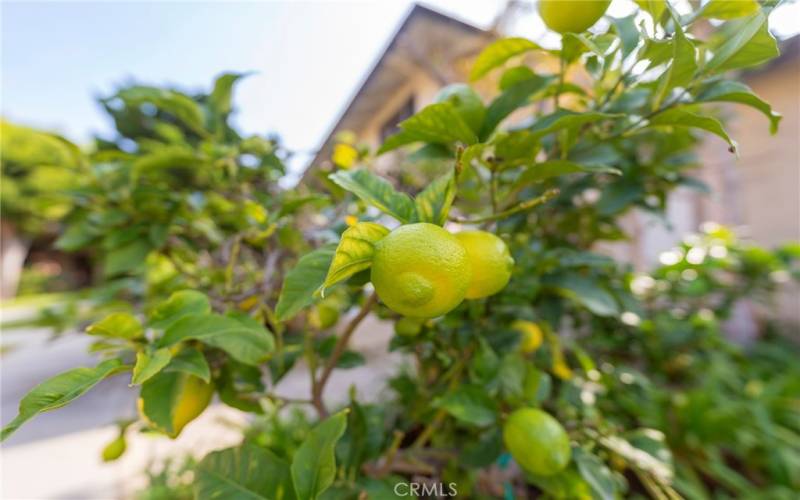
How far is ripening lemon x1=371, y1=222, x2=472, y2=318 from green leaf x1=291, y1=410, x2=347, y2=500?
16 centimetres

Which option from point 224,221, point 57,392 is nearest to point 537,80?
point 57,392

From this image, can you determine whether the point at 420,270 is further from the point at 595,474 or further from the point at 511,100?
the point at 595,474

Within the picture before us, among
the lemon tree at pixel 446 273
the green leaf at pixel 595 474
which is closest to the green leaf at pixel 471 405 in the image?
the lemon tree at pixel 446 273

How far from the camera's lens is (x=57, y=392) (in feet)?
0.93

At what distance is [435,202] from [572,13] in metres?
0.25

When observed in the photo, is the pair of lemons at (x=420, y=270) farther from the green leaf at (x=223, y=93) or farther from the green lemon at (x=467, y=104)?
the green leaf at (x=223, y=93)

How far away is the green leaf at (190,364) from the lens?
0.34 m

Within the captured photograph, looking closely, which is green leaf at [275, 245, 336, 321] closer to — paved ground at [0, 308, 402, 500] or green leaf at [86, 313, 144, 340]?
green leaf at [86, 313, 144, 340]

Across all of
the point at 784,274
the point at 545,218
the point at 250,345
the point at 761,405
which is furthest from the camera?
the point at 784,274

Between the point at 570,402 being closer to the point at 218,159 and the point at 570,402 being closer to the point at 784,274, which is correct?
the point at 218,159

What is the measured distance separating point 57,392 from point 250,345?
15cm

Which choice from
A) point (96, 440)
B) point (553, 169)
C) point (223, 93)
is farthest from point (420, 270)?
point (96, 440)

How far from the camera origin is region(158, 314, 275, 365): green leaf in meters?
0.36

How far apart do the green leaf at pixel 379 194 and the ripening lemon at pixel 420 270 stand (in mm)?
59
